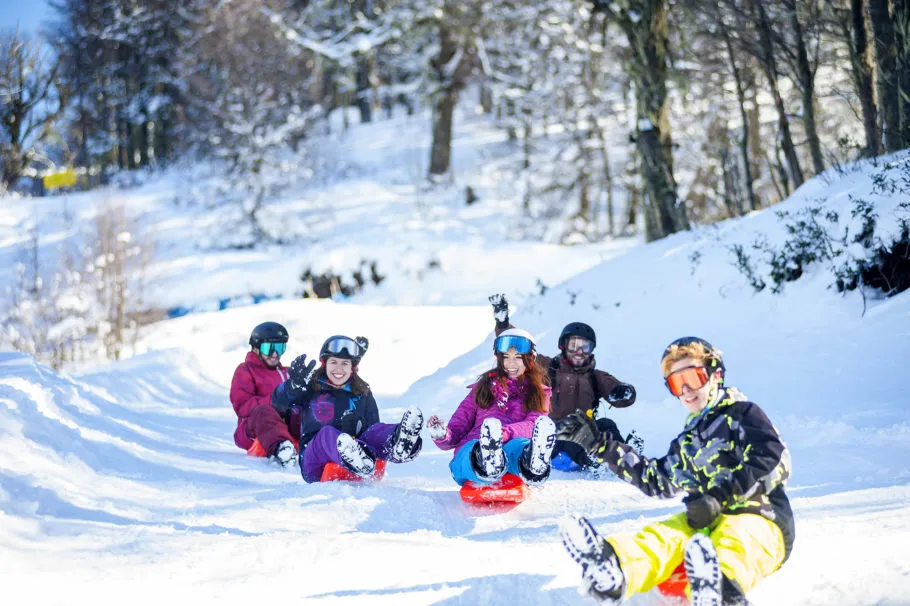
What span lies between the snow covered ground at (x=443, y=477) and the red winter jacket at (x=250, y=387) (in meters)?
0.39

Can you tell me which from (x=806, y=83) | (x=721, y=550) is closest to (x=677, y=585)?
(x=721, y=550)

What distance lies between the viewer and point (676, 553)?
3105 mm

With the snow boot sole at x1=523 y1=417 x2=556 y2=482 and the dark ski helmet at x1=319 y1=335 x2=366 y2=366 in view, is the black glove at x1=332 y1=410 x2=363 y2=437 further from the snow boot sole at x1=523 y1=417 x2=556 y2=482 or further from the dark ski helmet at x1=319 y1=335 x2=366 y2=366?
the snow boot sole at x1=523 y1=417 x2=556 y2=482

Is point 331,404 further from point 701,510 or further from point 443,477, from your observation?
point 701,510

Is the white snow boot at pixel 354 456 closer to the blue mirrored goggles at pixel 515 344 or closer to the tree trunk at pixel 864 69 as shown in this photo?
the blue mirrored goggles at pixel 515 344

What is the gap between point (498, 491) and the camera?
4.71 meters

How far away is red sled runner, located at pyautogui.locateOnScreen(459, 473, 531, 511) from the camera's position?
471 cm

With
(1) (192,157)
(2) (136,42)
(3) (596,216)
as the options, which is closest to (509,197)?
(3) (596,216)

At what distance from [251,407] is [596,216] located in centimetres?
2268

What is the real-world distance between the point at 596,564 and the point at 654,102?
10.6m

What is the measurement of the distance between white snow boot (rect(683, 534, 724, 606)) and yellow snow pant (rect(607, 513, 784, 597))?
0.34 feet

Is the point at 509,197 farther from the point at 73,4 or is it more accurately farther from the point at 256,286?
the point at 73,4

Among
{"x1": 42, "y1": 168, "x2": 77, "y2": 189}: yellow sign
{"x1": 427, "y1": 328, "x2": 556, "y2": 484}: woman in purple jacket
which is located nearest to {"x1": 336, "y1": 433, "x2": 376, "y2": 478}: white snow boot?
{"x1": 427, "y1": 328, "x2": 556, "y2": 484}: woman in purple jacket

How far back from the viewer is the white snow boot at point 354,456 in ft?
16.5
